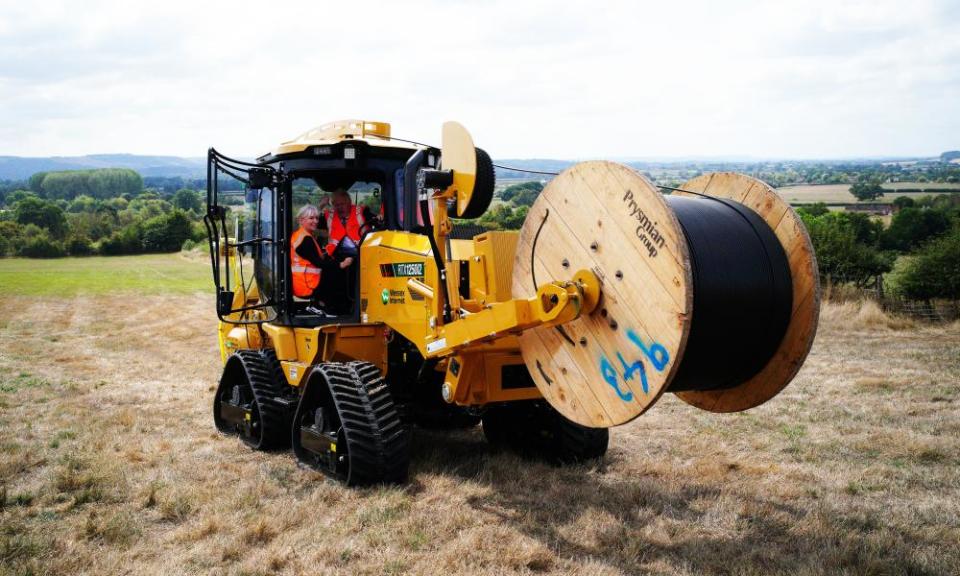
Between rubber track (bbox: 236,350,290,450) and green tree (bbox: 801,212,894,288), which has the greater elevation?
green tree (bbox: 801,212,894,288)

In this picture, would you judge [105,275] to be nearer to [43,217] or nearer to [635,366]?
[43,217]

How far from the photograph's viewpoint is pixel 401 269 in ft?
23.0

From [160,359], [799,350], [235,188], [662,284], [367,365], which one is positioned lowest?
[160,359]

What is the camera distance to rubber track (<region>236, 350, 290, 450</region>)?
793 centimetres

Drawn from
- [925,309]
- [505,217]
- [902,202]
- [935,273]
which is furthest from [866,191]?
[505,217]

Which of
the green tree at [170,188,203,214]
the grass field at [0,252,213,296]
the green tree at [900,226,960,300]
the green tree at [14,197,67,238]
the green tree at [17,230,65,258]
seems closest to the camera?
the green tree at [900,226,960,300]

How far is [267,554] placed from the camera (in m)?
5.15

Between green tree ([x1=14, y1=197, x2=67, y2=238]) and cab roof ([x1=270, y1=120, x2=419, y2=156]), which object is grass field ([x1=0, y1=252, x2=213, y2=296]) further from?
cab roof ([x1=270, y1=120, x2=419, y2=156])

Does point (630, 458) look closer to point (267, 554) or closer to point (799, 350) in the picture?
point (799, 350)

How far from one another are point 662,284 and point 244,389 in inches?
210

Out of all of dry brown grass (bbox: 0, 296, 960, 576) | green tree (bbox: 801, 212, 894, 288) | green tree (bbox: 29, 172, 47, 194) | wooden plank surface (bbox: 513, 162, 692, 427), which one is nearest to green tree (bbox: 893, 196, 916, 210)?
green tree (bbox: 801, 212, 894, 288)

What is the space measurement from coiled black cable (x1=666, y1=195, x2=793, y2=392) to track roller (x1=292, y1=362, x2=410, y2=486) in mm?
2373

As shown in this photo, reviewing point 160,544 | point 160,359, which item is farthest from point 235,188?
point 160,359

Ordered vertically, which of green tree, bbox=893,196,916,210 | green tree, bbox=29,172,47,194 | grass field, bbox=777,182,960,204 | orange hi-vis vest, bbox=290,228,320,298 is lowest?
orange hi-vis vest, bbox=290,228,320,298
